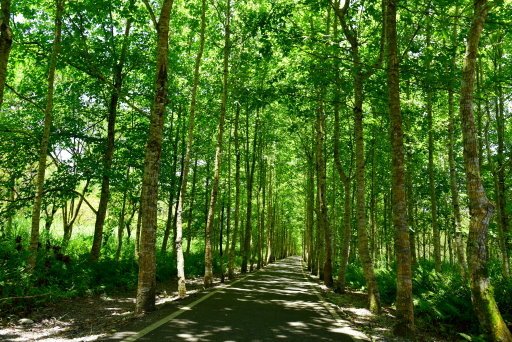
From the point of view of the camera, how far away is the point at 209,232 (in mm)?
16797

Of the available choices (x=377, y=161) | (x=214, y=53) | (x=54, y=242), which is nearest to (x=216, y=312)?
(x=54, y=242)

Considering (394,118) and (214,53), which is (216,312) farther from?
(214,53)

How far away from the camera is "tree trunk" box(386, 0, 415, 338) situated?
7574 millimetres

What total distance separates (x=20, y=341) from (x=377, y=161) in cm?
2437

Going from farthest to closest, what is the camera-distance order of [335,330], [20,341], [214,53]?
1. [214,53]
2. [335,330]
3. [20,341]

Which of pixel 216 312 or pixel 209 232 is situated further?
pixel 209 232

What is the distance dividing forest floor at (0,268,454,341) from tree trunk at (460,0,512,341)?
1.65 metres

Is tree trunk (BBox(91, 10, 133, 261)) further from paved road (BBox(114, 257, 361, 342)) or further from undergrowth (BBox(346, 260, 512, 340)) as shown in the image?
undergrowth (BBox(346, 260, 512, 340))

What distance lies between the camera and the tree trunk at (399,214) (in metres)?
7.57

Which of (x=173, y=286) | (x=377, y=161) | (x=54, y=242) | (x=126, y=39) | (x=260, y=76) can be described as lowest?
(x=173, y=286)

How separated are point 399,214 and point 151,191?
5.61 m

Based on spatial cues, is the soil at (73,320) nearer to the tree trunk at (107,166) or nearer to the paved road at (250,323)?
the paved road at (250,323)

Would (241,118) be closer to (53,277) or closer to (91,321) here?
(53,277)

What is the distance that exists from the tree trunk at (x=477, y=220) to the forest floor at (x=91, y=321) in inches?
65.1
